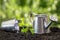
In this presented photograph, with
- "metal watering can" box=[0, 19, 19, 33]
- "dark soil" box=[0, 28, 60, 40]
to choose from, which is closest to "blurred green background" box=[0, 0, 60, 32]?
"metal watering can" box=[0, 19, 19, 33]

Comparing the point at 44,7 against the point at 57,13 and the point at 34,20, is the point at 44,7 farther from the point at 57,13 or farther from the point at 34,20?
the point at 34,20

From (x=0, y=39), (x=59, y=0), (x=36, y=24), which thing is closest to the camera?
(x=0, y=39)

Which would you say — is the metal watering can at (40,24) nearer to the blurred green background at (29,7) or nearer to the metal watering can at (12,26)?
the metal watering can at (12,26)

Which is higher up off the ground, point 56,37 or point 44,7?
point 44,7

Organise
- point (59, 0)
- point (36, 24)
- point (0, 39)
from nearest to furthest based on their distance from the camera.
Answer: point (0, 39)
point (36, 24)
point (59, 0)

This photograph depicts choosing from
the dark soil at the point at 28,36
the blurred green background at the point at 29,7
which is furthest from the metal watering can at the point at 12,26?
the blurred green background at the point at 29,7

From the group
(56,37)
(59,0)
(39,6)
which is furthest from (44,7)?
(56,37)

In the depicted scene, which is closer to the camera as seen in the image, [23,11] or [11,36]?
[11,36]

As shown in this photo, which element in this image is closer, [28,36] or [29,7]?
[28,36]

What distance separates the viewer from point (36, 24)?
151 cm

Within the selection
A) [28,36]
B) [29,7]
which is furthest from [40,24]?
[29,7]

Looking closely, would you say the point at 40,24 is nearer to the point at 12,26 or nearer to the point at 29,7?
the point at 12,26

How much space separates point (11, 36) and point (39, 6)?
630 mm

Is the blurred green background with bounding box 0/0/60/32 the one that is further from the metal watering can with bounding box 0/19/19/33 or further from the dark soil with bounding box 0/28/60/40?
the dark soil with bounding box 0/28/60/40
